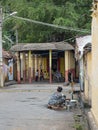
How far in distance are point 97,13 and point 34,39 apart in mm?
39413

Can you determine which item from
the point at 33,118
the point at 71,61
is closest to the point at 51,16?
the point at 71,61

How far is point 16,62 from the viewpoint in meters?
47.1

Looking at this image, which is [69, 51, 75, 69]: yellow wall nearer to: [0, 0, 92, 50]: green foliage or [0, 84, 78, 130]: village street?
[0, 0, 92, 50]: green foliage

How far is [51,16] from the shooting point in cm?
4659

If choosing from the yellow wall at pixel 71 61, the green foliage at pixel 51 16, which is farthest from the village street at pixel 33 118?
the green foliage at pixel 51 16

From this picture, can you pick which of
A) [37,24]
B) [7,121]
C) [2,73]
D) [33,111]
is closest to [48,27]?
[37,24]

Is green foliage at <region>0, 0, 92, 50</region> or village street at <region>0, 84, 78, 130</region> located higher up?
green foliage at <region>0, 0, 92, 50</region>

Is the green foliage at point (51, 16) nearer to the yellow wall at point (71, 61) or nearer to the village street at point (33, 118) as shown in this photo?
the yellow wall at point (71, 61)

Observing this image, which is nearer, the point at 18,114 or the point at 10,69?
the point at 18,114

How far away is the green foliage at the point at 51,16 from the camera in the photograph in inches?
1807

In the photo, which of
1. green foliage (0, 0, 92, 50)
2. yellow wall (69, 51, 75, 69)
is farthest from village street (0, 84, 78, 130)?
green foliage (0, 0, 92, 50)

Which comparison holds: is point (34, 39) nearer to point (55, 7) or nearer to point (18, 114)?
point (55, 7)

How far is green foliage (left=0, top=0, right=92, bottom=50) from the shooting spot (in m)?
45.9

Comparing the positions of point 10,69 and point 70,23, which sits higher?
point 70,23
